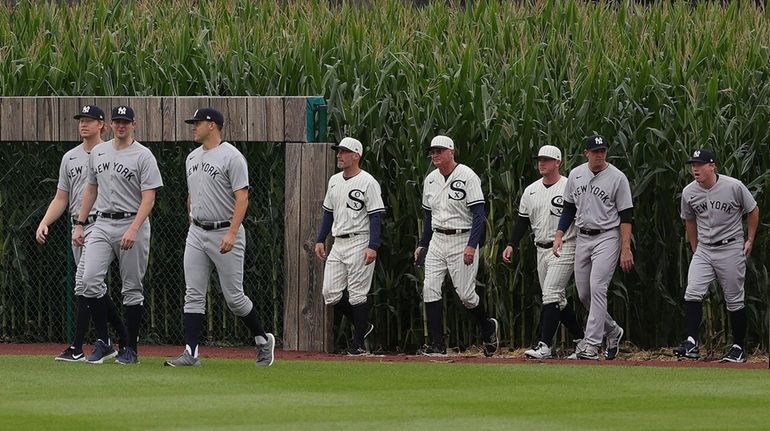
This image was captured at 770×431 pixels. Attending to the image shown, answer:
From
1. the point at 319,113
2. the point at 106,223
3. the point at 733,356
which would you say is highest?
the point at 319,113

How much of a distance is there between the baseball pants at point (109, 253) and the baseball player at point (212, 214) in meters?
0.52

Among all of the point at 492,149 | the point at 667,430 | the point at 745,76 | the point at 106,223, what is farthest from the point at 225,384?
the point at 745,76

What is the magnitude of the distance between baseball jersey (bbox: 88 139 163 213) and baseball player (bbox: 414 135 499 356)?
290 cm

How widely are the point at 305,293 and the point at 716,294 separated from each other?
158 inches

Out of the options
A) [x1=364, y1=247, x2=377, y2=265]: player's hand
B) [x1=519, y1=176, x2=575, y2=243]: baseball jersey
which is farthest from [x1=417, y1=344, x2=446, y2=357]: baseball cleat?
[x1=519, y1=176, x2=575, y2=243]: baseball jersey

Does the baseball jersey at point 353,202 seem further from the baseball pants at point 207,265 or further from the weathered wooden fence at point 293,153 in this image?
the baseball pants at point 207,265

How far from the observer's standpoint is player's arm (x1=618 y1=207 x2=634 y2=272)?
46.3ft

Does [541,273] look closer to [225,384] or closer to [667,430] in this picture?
[225,384]

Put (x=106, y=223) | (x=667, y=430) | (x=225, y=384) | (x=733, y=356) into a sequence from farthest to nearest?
1. (x=733, y=356)
2. (x=106, y=223)
3. (x=225, y=384)
4. (x=667, y=430)

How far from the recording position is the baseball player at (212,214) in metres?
12.5

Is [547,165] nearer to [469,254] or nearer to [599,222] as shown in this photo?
[599,222]

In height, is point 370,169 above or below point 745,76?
below

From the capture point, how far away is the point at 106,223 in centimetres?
1290

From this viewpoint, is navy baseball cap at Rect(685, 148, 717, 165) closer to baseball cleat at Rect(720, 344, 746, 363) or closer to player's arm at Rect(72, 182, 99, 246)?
baseball cleat at Rect(720, 344, 746, 363)
